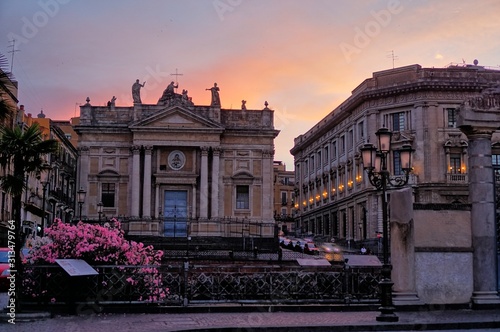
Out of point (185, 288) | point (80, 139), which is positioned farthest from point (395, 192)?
point (80, 139)

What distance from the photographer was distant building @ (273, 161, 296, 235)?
12962 cm

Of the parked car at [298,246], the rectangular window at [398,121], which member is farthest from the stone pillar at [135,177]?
the rectangular window at [398,121]

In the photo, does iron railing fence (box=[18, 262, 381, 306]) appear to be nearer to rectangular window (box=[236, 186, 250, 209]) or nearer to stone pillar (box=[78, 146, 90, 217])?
rectangular window (box=[236, 186, 250, 209])

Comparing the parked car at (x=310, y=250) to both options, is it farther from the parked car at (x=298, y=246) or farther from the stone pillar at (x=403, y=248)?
the stone pillar at (x=403, y=248)

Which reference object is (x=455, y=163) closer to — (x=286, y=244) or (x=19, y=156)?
(x=286, y=244)

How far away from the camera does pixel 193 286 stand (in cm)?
2073

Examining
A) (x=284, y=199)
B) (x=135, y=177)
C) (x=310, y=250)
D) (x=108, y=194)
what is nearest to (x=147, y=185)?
(x=135, y=177)

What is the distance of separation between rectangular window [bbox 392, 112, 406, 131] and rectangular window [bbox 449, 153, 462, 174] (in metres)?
5.39

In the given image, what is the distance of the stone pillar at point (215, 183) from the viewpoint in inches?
2372

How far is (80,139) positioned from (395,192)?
45819mm

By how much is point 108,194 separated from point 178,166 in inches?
264

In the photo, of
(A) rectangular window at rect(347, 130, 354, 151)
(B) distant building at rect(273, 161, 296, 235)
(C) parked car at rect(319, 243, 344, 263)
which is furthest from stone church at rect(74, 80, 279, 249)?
(B) distant building at rect(273, 161, 296, 235)

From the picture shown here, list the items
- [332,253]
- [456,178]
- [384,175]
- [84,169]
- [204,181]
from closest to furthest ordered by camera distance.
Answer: [384,175] < [332,253] < [204,181] < [84,169] < [456,178]

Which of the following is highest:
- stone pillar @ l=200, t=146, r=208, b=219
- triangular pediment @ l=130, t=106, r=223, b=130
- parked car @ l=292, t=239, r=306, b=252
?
triangular pediment @ l=130, t=106, r=223, b=130
